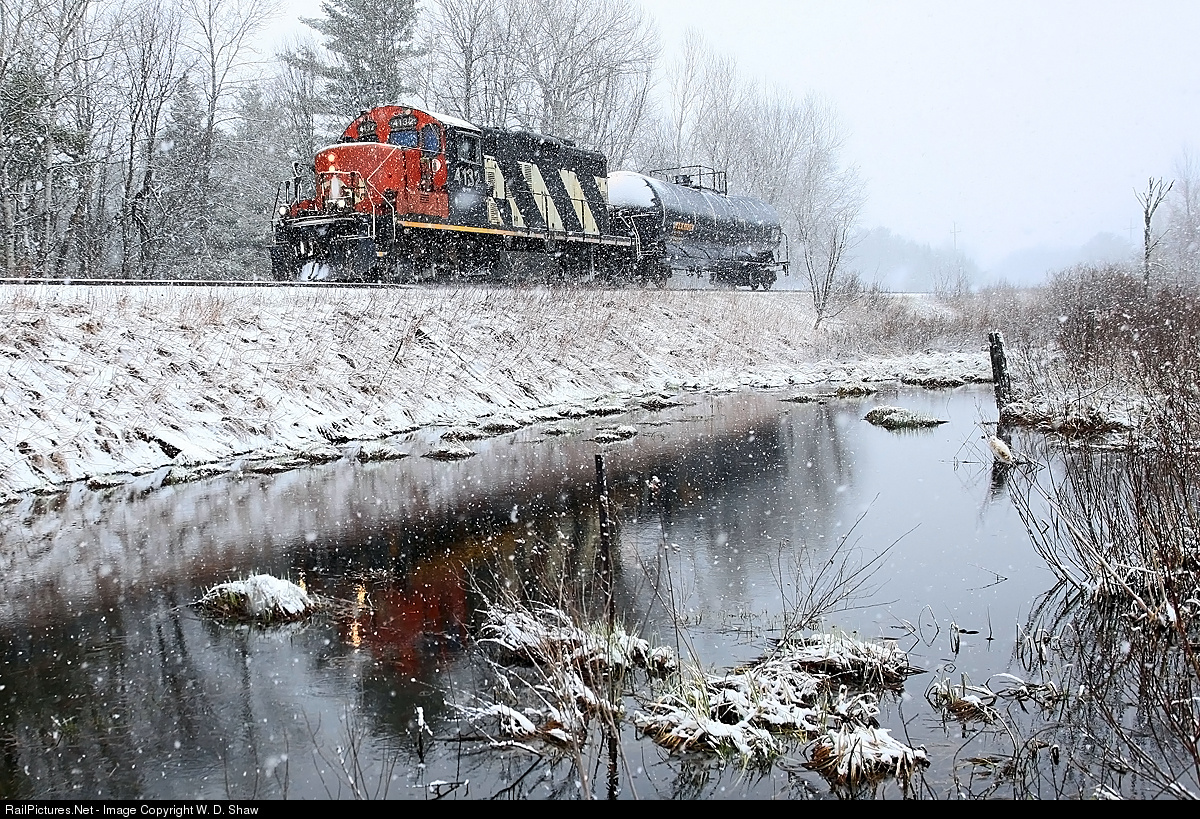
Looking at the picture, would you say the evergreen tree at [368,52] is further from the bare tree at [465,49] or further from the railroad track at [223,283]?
the railroad track at [223,283]

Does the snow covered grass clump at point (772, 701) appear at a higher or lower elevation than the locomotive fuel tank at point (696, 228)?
lower

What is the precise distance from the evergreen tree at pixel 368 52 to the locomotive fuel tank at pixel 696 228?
13164 mm

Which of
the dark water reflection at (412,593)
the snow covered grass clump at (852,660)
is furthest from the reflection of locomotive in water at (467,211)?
the snow covered grass clump at (852,660)

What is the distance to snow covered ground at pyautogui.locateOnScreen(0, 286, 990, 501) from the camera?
11203 millimetres

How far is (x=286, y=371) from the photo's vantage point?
13992 millimetres

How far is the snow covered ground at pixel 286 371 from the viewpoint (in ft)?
36.8

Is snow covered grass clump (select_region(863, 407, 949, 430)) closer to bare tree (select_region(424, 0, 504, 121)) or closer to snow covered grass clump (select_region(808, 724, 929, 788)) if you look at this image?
snow covered grass clump (select_region(808, 724, 929, 788))

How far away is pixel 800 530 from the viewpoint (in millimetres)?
9039

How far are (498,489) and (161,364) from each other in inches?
210

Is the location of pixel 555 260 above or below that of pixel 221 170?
below

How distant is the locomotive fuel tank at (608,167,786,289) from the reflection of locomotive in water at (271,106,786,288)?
0.06 metres

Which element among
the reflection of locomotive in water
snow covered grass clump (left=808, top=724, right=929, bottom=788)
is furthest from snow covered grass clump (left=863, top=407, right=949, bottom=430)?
snow covered grass clump (left=808, top=724, right=929, bottom=788)

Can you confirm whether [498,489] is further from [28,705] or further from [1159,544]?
[1159,544]

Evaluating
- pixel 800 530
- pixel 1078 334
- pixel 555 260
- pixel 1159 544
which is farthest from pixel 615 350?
pixel 1159 544
